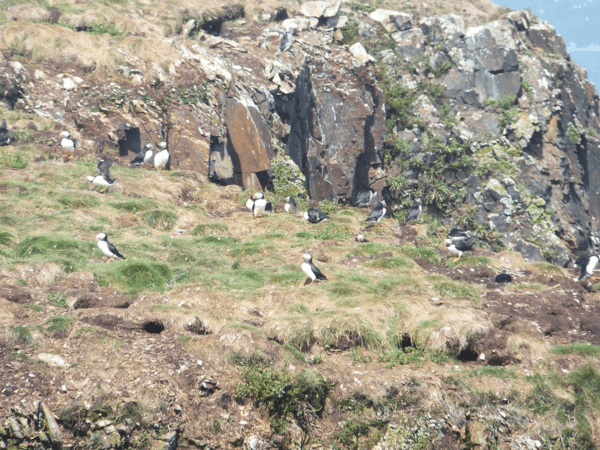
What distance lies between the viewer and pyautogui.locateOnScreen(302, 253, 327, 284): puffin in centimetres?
1385

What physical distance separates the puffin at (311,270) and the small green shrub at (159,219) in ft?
18.0

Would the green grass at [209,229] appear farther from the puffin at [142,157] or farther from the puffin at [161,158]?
the puffin at [142,157]

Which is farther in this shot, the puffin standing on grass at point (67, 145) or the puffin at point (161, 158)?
the puffin at point (161, 158)

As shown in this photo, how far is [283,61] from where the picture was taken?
112ft

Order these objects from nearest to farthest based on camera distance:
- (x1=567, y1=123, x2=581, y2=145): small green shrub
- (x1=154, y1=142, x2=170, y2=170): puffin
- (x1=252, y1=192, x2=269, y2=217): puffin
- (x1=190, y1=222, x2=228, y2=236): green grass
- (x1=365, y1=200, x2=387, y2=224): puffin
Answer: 1. (x1=190, y1=222, x2=228, y2=236): green grass
2. (x1=252, y1=192, x2=269, y2=217): puffin
3. (x1=365, y1=200, x2=387, y2=224): puffin
4. (x1=154, y1=142, x2=170, y2=170): puffin
5. (x1=567, y1=123, x2=581, y2=145): small green shrub

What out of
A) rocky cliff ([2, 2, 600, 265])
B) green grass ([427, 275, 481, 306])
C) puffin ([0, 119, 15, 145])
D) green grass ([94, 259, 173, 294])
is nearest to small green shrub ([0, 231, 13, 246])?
green grass ([94, 259, 173, 294])

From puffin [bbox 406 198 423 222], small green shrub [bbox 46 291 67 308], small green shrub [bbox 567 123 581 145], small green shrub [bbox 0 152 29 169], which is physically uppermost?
small green shrub [bbox 567 123 581 145]

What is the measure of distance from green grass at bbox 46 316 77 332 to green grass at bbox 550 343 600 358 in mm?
9003

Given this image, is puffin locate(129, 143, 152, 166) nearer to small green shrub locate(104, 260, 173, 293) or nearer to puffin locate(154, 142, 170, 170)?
puffin locate(154, 142, 170, 170)

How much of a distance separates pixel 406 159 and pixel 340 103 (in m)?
6.37

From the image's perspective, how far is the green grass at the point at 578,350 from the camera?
11312 mm

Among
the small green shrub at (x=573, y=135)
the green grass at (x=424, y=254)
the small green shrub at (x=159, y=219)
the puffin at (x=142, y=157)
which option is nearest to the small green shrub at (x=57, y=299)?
the small green shrub at (x=159, y=219)

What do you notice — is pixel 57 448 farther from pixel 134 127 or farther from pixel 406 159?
pixel 406 159

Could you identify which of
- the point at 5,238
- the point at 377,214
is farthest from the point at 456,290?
the point at 5,238
